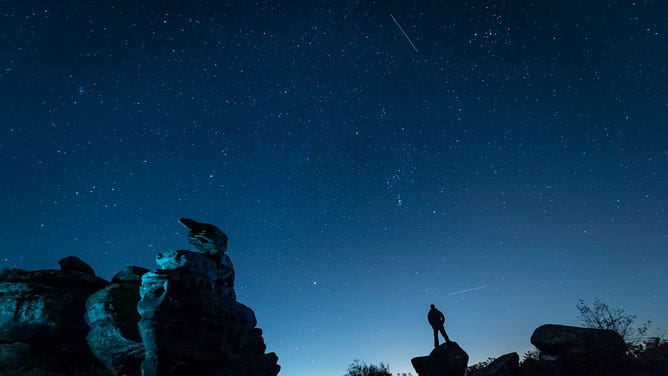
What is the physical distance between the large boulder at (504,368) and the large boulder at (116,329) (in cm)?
1954

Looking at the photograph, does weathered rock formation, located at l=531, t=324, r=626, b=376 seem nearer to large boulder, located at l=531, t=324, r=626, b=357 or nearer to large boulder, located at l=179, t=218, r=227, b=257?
large boulder, located at l=531, t=324, r=626, b=357

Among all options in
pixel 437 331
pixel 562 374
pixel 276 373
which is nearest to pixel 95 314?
pixel 276 373

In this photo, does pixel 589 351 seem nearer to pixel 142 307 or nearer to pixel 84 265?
pixel 142 307

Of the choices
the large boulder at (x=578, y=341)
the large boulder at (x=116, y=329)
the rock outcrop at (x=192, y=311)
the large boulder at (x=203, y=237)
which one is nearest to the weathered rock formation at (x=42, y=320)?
the large boulder at (x=116, y=329)

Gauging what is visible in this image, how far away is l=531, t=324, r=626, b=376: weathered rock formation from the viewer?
20250mm

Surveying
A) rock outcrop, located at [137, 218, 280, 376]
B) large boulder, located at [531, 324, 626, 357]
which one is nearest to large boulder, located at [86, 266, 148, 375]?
rock outcrop, located at [137, 218, 280, 376]

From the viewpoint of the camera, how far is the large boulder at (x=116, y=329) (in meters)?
21.9

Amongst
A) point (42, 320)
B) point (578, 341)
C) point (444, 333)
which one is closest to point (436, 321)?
point (444, 333)

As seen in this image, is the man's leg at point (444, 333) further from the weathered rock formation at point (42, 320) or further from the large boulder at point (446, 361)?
the weathered rock formation at point (42, 320)

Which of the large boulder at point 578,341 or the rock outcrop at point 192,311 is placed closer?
the rock outcrop at point 192,311

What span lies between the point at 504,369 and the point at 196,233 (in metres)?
19.9

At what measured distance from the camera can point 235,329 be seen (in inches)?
944

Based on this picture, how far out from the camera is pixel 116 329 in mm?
22375

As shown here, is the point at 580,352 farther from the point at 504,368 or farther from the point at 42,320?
Answer: the point at 42,320
